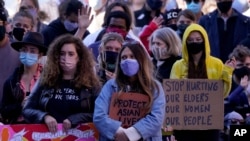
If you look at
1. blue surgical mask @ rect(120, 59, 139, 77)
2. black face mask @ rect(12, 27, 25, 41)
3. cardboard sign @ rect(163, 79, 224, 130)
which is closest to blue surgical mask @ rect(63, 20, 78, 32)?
black face mask @ rect(12, 27, 25, 41)

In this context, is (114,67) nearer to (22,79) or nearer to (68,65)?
(68,65)

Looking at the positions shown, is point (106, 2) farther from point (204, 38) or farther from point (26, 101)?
point (26, 101)

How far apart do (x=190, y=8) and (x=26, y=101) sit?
4877mm

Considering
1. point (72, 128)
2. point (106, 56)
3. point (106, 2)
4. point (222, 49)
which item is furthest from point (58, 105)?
point (106, 2)

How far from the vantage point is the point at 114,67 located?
425 inches

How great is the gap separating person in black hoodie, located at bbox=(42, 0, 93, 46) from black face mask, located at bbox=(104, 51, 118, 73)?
5.42ft

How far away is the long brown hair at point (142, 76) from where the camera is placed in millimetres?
9855

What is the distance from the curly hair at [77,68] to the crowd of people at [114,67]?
0.03 ft

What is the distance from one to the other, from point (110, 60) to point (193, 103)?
3.45ft

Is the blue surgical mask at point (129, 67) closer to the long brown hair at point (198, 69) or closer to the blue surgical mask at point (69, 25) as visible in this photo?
the long brown hair at point (198, 69)

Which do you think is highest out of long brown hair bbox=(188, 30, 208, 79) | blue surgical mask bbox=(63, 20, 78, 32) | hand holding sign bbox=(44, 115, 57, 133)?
blue surgical mask bbox=(63, 20, 78, 32)

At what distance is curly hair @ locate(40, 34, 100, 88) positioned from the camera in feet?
33.0

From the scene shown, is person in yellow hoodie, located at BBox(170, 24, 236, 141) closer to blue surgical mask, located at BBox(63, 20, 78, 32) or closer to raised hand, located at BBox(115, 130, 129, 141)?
raised hand, located at BBox(115, 130, 129, 141)

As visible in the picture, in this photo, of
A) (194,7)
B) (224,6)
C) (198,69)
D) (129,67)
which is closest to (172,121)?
(198,69)
